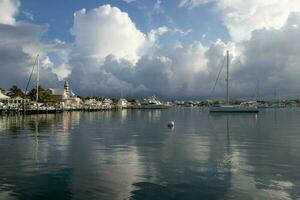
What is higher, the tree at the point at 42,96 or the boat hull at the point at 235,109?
the tree at the point at 42,96

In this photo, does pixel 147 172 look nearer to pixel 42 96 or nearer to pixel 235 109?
pixel 235 109

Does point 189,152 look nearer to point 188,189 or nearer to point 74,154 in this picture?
point 74,154

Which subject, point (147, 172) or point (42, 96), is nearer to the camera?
point (147, 172)

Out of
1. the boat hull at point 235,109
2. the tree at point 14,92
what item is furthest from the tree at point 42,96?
the boat hull at point 235,109

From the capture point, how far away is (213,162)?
28.2 metres

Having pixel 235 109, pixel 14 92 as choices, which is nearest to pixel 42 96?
pixel 14 92

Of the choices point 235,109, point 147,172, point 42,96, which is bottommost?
point 147,172

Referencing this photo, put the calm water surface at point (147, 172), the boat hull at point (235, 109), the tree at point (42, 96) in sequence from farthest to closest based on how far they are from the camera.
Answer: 1. the tree at point (42, 96)
2. the boat hull at point (235, 109)
3. the calm water surface at point (147, 172)

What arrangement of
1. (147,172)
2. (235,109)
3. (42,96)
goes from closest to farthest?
1. (147,172)
2. (235,109)
3. (42,96)

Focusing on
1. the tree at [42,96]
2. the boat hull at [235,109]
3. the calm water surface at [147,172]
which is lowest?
the calm water surface at [147,172]

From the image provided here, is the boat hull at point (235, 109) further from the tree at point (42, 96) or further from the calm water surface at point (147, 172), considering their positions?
the calm water surface at point (147, 172)

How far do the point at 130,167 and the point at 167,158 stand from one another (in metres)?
4.94

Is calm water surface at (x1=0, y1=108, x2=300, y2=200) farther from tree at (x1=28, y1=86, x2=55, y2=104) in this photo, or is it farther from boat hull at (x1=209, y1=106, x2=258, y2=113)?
tree at (x1=28, y1=86, x2=55, y2=104)

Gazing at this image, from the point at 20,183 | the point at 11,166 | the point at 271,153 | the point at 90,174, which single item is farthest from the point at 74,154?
the point at 271,153
